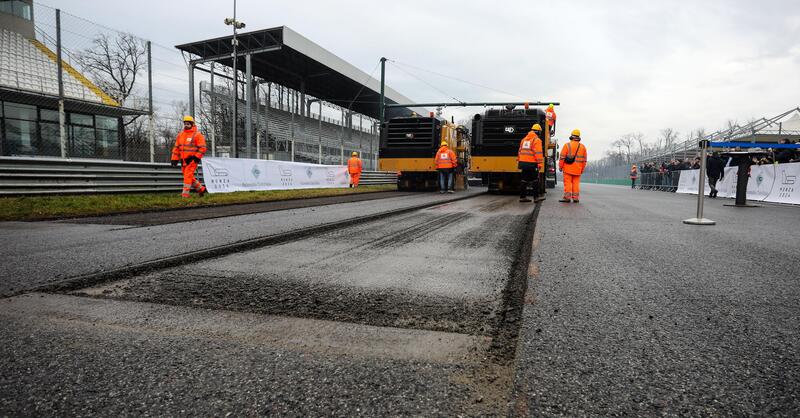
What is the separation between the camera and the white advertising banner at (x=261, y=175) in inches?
507

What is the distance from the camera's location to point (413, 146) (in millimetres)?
17578

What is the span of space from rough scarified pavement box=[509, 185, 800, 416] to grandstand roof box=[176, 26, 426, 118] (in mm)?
24454

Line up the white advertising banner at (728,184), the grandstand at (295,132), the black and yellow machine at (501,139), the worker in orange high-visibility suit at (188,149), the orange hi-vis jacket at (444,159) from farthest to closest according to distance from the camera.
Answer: the grandstand at (295,132), the white advertising banner at (728,184), the orange hi-vis jacket at (444,159), the black and yellow machine at (501,139), the worker in orange high-visibility suit at (188,149)

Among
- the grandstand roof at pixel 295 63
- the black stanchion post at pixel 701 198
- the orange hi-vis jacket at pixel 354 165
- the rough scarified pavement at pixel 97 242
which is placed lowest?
the rough scarified pavement at pixel 97 242

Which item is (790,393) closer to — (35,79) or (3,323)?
(3,323)

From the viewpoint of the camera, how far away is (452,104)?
30.9m

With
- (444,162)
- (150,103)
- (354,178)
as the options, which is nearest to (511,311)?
(444,162)

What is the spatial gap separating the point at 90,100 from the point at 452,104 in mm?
21704

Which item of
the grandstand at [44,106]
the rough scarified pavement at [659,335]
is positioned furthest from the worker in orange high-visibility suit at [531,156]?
the grandstand at [44,106]

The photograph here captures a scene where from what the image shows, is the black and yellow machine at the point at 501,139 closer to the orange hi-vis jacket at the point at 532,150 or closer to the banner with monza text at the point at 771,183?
the orange hi-vis jacket at the point at 532,150

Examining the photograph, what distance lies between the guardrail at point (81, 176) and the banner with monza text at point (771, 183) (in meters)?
16.6

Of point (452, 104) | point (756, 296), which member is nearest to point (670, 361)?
point (756, 296)

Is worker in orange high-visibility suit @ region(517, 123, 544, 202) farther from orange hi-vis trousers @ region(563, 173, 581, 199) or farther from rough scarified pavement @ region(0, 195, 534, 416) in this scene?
rough scarified pavement @ region(0, 195, 534, 416)

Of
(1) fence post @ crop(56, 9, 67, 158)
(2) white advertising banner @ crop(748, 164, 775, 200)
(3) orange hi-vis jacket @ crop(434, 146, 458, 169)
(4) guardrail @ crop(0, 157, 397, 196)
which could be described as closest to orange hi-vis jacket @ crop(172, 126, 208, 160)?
(4) guardrail @ crop(0, 157, 397, 196)
